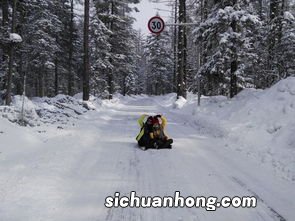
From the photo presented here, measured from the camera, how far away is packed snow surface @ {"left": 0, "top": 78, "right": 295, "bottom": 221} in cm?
466

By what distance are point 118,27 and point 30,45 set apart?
9.40 meters

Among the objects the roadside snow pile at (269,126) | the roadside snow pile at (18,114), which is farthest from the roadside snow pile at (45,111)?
the roadside snow pile at (269,126)

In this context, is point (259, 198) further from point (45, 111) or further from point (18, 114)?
point (45, 111)

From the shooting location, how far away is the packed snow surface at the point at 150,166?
4656mm

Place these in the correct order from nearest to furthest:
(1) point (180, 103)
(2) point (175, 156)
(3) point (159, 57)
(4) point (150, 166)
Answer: (4) point (150, 166)
(2) point (175, 156)
(1) point (180, 103)
(3) point (159, 57)

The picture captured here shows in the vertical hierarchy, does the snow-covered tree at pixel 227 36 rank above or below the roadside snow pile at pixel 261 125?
above

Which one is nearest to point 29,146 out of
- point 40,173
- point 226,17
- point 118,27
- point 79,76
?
point 40,173

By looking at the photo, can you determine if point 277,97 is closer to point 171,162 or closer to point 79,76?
point 171,162

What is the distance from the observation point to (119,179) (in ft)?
20.0

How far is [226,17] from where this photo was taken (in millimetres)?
14367

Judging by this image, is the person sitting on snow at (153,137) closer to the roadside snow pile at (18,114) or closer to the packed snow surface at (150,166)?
the packed snow surface at (150,166)

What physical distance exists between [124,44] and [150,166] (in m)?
27.2

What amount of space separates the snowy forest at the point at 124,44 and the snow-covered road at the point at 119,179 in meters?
3.66

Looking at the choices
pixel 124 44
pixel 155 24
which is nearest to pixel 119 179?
pixel 155 24
